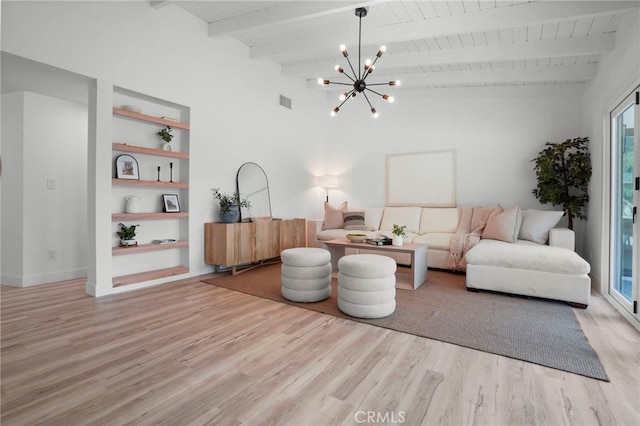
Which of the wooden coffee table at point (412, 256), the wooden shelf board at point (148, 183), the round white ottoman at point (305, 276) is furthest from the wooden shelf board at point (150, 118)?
the wooden coffee table at point (412, 256)

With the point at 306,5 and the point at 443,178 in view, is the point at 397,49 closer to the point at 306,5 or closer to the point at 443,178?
the point at 306,5

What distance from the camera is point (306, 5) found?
139 inches

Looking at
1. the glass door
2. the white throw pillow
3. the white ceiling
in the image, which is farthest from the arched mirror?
the glass door

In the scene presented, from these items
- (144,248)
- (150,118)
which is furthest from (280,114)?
(144,248)

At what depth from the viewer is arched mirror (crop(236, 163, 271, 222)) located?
4918mm

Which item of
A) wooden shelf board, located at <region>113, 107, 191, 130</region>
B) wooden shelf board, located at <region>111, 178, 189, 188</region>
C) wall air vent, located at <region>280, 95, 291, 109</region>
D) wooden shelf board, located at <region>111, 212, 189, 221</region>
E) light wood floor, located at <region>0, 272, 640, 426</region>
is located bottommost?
light wood floor, located at <region>0, 272, 640, 426</region>

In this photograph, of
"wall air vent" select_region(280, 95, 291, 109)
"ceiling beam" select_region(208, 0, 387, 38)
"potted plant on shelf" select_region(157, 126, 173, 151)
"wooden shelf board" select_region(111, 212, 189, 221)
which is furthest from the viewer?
"wall air vent" select_region(280, 95, 291, 109)

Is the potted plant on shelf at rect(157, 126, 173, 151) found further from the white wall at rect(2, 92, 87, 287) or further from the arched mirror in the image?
the white wall at rect(2, 92, 87, 287)

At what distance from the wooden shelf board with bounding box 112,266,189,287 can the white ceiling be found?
2.98 metres

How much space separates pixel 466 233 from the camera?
191 inches

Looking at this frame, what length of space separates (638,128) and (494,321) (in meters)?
1.99

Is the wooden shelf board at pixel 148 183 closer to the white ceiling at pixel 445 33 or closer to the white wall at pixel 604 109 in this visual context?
the white ceiling at pixel 445 33

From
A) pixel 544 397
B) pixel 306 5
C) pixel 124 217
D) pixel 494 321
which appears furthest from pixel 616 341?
pixel 124 217

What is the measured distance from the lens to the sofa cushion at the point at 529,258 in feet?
10.4
